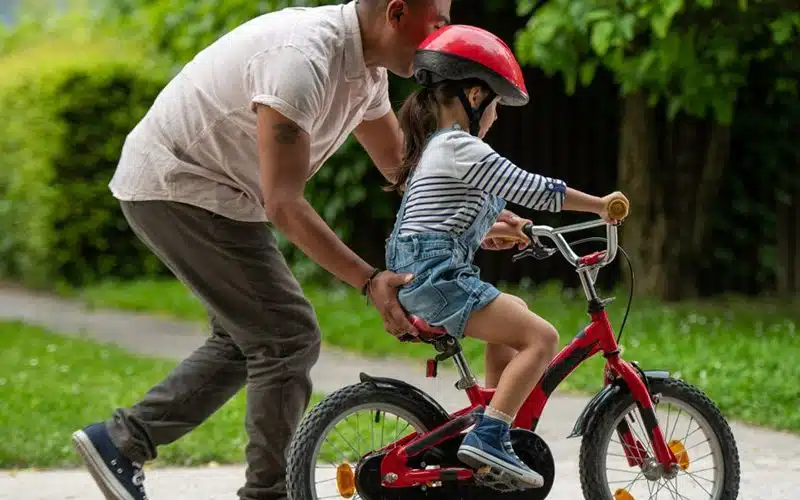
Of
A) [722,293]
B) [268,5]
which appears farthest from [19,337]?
[722,293]

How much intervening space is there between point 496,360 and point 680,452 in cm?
68

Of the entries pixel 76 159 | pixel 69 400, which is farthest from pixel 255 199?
pixel 76 159

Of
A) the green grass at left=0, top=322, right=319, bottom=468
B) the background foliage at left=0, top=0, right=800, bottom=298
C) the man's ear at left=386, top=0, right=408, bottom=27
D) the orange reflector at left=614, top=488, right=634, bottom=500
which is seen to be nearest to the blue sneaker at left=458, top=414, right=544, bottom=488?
the orange reflector at left=614, top=488, right=634, bottom=500

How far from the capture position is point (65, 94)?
13.6 metres

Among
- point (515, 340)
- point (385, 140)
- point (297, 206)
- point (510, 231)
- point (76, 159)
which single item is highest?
point (385, 140)

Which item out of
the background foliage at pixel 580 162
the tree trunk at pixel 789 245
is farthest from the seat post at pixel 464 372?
the tree trunk at pixel 789 245

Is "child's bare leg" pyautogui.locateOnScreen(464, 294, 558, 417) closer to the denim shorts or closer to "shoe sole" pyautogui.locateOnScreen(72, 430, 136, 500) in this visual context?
the denim shorts

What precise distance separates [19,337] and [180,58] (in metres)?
3.71

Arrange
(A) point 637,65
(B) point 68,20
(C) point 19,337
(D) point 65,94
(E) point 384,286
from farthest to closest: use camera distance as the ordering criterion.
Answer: (B) point 68,20 → (D) point 65,94 → (C) point 19,337 → (A) point 637,65 → (E) point 384,286

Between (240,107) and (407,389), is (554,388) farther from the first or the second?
(240,107)

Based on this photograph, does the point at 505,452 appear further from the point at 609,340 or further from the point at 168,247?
the point at 168,247

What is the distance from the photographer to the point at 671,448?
14.5 feet

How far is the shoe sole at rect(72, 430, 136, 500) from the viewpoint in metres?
4.43

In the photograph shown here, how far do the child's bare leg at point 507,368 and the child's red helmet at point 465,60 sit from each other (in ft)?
2.08
